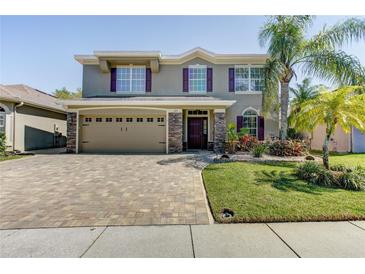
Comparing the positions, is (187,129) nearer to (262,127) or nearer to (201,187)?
(262,127)

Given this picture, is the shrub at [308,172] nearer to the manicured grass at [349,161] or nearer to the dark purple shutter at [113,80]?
the manicured grass at [349,161]

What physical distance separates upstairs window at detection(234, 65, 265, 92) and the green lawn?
8.45 meters

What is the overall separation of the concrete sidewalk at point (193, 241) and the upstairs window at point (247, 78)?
1142 cm

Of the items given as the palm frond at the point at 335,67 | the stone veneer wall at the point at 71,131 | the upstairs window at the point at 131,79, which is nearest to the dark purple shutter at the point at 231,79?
the palm frond at the point at 335,67

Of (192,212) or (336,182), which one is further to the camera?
(336,182)

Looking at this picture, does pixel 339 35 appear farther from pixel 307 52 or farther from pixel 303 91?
pixel 303 91

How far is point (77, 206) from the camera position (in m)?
4.50

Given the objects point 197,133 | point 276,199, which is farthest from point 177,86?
point 276,199

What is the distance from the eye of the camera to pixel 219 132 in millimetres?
12523

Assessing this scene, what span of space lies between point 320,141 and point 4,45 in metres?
18.5

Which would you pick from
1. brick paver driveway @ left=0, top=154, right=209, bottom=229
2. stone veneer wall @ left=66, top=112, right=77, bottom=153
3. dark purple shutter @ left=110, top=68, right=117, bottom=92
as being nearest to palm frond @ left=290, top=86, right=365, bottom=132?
brick paver driveway @ left=0, top=154, right=209, bottom=229

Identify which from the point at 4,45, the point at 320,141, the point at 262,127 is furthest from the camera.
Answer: the point at 320,141

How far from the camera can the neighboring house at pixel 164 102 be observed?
12.6m

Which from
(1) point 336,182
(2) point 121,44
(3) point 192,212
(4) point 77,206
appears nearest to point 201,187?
(3) point 192,212
